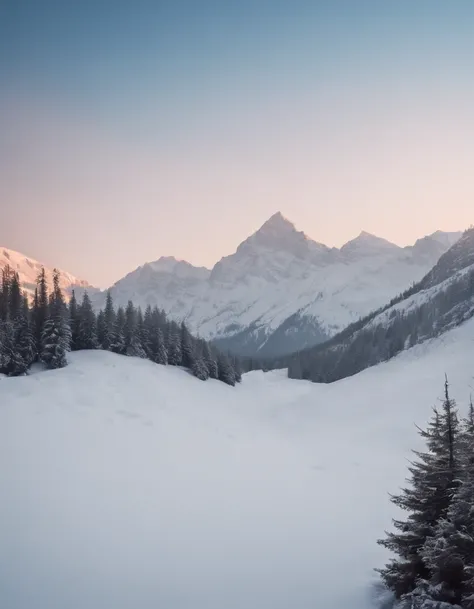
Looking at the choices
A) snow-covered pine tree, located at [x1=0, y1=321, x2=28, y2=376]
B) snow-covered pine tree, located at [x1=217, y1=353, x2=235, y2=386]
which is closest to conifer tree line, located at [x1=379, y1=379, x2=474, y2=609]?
snow-covered pine tree, located at [x1=0, y1=321, x2=28, y2=376]

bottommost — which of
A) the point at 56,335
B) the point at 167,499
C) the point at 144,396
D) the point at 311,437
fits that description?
the point at 167,499

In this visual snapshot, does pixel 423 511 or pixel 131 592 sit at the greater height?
pixel 423 511

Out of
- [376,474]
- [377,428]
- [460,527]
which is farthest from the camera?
[377,428]

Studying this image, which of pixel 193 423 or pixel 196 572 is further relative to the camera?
pixel 193 423

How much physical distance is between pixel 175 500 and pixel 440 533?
13.1 m

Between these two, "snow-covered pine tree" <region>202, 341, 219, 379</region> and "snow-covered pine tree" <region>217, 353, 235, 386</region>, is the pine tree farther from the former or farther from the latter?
"snow-covered pine tree" <region>217, 353, 235, 386</region>

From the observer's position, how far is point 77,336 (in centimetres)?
5928

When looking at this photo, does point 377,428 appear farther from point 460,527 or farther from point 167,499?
point 460,527

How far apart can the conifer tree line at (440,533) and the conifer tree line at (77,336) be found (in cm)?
4191

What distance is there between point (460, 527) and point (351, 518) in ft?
36.7

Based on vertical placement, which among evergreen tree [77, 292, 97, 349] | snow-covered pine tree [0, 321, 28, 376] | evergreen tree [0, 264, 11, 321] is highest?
evergreen tree [0, 264, 11, 321]

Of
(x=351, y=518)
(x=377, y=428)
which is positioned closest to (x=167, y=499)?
(x=351, y=518)

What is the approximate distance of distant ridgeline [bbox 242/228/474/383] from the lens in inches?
4503

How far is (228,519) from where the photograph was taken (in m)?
18.8
